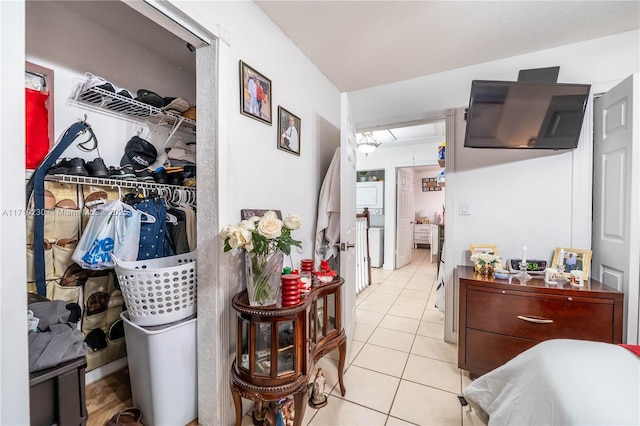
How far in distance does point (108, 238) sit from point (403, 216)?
5.03 meters

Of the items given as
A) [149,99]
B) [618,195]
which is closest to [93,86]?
[149,99]

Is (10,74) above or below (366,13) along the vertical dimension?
below

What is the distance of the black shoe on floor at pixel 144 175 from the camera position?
1784 millimetres

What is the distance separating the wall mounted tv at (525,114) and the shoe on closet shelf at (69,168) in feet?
8.52

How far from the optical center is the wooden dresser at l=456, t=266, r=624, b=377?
1520 mm

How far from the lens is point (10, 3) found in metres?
0.70

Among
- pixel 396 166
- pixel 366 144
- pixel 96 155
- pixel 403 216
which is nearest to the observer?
pixel 96 155

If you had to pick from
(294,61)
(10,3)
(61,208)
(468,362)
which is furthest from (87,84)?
(468,362)

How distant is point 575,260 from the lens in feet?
6.12

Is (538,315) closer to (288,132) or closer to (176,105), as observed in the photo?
(288,132)

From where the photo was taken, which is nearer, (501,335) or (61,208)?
(61,208)

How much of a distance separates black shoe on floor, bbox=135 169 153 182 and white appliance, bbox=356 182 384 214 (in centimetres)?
413

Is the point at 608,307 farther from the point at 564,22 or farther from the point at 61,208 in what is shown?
the point at 61,208

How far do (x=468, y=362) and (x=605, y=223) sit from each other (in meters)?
1.38
